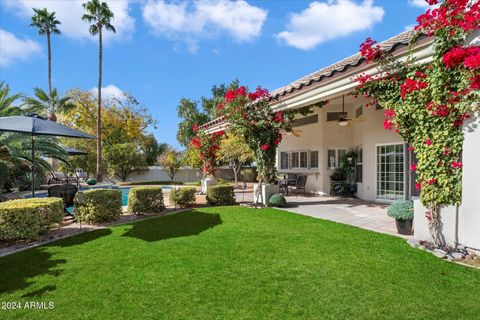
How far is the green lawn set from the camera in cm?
339

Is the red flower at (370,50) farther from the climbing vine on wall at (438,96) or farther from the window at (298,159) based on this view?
the window at (298,159)

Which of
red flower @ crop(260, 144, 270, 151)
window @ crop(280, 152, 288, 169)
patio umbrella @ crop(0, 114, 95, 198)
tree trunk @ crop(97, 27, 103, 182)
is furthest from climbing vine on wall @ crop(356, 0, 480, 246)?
tree trunk @ crop(97, 27, 103, 182)

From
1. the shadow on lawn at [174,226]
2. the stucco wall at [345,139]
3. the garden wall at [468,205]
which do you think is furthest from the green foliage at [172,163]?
the garden wall at [468,205]

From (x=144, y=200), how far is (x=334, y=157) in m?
9.97

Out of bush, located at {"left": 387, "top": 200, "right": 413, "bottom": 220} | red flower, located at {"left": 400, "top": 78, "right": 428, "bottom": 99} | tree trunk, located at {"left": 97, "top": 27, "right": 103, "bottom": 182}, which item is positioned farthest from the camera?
tree trunk, located at {"left": 97, "top": 27, "right": 103, "bottom": 182}

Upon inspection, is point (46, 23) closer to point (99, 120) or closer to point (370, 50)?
point (99, 120)

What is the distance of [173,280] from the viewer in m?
4.21

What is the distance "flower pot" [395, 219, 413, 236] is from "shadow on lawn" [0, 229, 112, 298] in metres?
7.03

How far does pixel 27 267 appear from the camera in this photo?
4.84 meters

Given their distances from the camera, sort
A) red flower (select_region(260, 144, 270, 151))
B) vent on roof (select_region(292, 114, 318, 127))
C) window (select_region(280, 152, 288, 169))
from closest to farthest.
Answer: red flower (select_region(260, 144, 270, 151)) < vent on roof (select_region(292, 114, 318, 127)) < window (select_region(280, 152, 288, 169))

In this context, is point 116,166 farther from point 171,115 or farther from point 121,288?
point 121,288

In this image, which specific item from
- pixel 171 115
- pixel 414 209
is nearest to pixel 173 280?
pixel 414 209

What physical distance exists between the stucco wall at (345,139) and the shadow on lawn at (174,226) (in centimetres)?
739

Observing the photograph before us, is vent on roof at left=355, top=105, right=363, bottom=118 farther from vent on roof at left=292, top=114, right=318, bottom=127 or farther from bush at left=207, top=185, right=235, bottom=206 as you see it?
bush at left=207, top=185, right=235, bottom=206
